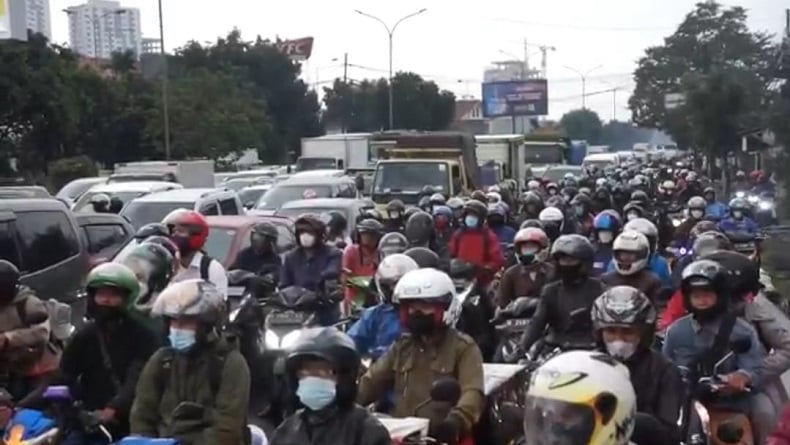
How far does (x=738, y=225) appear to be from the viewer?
1942 centimetres

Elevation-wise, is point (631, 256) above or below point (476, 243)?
above

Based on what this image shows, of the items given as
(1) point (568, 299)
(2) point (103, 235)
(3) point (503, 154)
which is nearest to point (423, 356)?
(1) point (568, 299)

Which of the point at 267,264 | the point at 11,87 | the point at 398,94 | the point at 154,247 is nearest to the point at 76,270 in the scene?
the point at 267,264

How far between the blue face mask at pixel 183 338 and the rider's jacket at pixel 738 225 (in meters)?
12.9

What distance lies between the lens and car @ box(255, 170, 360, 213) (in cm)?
2620

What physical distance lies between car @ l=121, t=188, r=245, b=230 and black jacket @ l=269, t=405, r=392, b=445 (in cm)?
1304

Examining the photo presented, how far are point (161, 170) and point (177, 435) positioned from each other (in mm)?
29663

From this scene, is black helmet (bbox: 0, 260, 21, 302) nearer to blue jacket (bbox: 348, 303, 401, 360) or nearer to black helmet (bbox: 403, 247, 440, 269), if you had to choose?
blue jacket (bbox: 348, 303, 401, 360)

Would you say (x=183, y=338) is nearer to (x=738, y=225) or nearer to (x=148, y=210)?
(x=148, y=210)

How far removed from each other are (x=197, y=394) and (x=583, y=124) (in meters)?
158

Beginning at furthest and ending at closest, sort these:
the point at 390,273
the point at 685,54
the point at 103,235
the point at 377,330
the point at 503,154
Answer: the point at 685,54 → the point at 503,154 → the point at 103,235 → the point at 390,273 → the point at 377,330

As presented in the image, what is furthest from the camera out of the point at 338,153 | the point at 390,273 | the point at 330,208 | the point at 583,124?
the point at 583,124

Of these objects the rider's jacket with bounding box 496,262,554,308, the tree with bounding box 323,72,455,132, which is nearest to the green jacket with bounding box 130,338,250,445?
the rider's jacket with bounding box 496,262,554,308

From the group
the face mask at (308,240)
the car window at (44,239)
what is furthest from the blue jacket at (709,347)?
the car window at (44,239)
